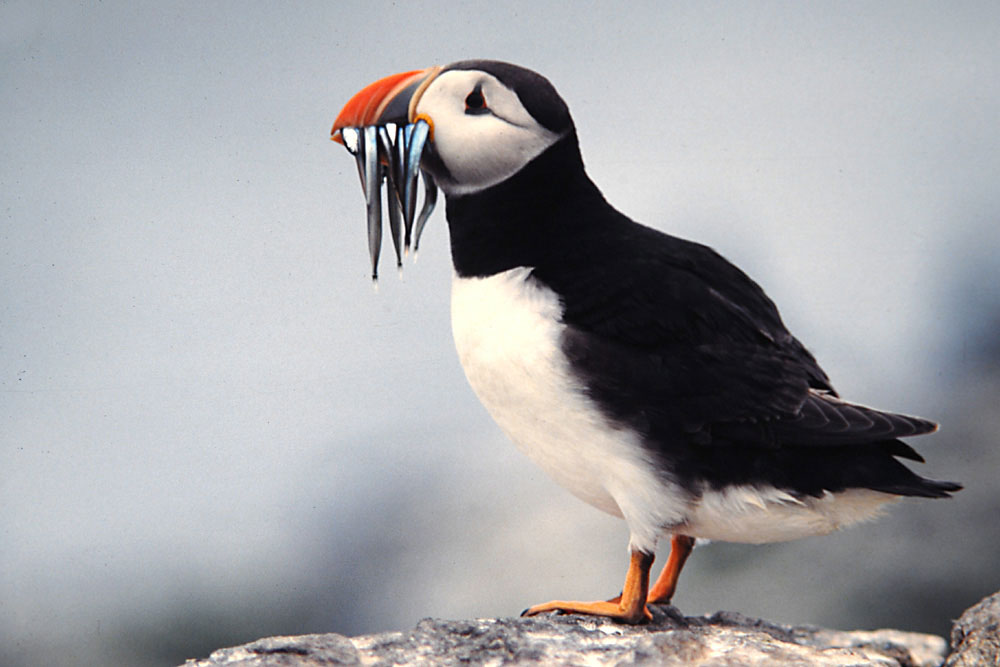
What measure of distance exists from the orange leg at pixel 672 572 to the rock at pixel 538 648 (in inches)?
8.3

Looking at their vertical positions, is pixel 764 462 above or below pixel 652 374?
below

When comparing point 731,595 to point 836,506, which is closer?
point 836,506

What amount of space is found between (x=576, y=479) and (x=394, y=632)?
1.92 feet

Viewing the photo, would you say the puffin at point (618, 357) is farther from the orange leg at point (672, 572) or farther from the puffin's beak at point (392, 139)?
the orange leg at point (672, 572)

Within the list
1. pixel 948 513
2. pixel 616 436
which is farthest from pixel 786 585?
pixel 616 436

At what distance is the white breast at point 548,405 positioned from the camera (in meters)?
2.60

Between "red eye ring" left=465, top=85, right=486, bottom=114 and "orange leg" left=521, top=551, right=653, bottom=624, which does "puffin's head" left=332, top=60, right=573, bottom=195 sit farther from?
"orange leg" left=521, top=551, right=653, bottom=624

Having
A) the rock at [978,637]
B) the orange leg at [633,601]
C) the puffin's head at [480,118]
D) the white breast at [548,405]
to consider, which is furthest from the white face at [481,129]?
the rock at [978,637]

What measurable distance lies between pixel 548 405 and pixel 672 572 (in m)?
0.69

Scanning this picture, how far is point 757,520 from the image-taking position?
105 inches

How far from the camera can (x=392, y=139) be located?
2.82 m

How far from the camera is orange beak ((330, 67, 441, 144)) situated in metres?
2.79

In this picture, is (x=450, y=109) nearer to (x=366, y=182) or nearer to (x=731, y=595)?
(x=366, y=182)

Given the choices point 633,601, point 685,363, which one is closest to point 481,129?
point 685,363
